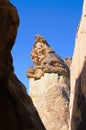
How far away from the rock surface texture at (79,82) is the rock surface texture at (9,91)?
8.75ft

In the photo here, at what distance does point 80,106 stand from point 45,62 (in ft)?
27.4

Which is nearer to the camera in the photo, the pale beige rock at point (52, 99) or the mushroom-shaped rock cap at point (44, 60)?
the pale beige rock at point (52, 99)

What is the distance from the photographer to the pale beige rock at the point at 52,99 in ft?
61.5

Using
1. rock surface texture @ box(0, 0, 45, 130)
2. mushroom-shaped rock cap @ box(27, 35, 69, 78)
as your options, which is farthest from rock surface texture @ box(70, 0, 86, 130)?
mushroom-shaped rock cap @ box(27, 35, 69, 78)

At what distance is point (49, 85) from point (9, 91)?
10343mm

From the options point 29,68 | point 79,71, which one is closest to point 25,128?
point 79,71

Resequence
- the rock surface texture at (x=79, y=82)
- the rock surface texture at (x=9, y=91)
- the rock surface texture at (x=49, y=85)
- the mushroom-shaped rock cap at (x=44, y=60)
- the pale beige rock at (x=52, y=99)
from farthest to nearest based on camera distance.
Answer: the mushroom-shaped rock cap at (x=44, y=60), the rock surface texture at (x=49, y=85), the pale beige rock at (x=52, y=99), the rock surface texture at (x=79, y=82), the rock surface texture at (x=9, y=91)

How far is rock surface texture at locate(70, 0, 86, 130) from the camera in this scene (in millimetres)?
12578

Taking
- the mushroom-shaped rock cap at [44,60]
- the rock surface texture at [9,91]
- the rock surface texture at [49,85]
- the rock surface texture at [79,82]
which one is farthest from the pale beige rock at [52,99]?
the rock surface texture at [9,91]

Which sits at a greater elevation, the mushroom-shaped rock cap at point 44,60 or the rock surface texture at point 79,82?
the mushroom-shaped rock cap at point 44,60

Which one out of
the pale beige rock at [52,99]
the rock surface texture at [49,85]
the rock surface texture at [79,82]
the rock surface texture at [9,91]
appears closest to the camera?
the rock surface texture at [9,91]

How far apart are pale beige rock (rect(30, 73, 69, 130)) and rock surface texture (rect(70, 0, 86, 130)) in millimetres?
4759

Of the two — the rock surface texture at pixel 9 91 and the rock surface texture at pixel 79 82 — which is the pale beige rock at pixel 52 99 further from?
the rock surface texture at pixel 9 91

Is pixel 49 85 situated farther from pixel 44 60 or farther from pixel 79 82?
pixel 79 82
